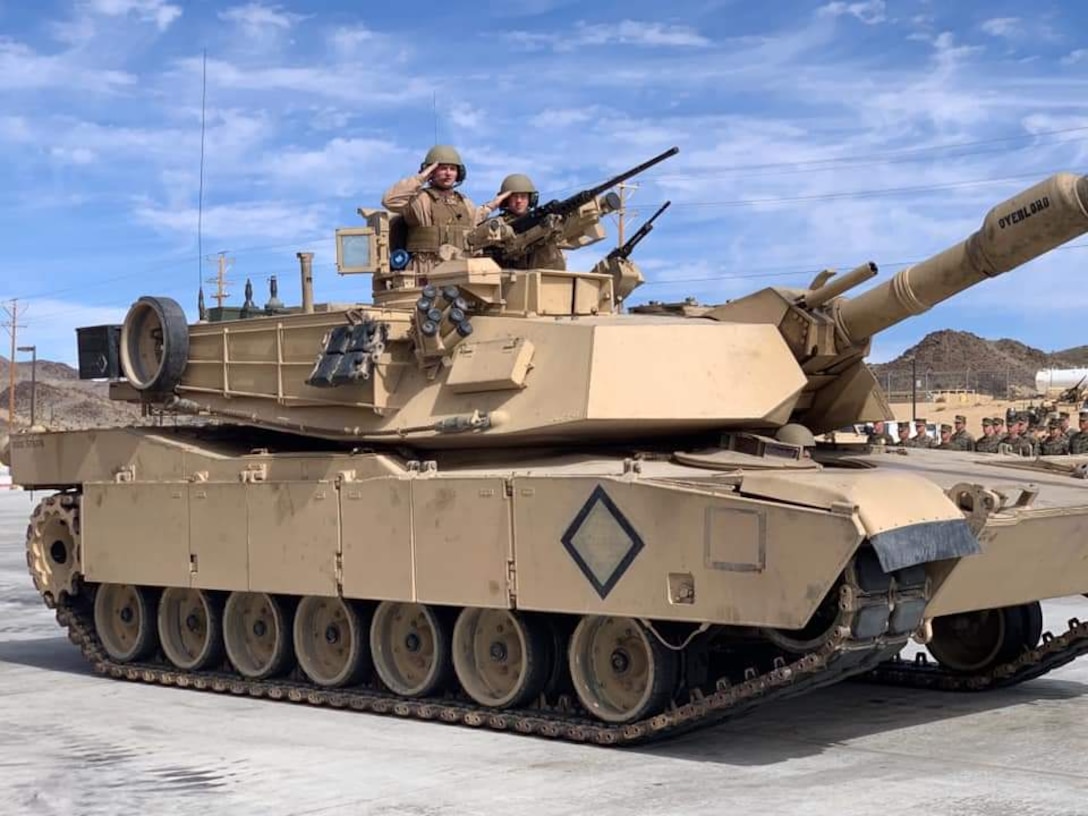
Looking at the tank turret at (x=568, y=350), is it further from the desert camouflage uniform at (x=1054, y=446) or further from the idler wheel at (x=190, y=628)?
the desert camouflage uniform at (x=1054, y=446)

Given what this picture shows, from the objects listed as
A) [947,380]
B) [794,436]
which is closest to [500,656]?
[794,436]

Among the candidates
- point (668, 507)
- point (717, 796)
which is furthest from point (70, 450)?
point (717, 796)

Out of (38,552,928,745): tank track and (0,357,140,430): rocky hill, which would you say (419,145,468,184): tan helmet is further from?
(0,357,140,430): rocky hill

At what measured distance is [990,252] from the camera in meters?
11.5

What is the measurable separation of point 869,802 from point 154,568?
8.69 m

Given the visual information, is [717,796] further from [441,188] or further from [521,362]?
[441,188]

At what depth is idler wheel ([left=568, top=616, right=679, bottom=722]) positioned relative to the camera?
11406 millimetres

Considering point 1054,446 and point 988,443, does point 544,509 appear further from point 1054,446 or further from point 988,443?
point 1054,446

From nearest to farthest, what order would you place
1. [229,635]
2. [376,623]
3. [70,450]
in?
[376,623], [229,635], [70,450]

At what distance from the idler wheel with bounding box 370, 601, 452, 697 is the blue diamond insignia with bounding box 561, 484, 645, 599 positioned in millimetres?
2019

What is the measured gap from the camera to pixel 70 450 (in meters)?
17.0

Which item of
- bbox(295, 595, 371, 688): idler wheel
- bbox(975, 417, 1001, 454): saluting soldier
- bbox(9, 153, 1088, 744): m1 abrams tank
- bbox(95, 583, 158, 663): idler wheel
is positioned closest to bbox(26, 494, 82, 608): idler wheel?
bbox(9, 153, 1088, 744): m1 abrams tank

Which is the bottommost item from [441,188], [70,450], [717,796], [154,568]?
[717,796]

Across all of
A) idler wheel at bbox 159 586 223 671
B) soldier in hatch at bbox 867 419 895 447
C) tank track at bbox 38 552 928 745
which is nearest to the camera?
tank track at bbox 38 552 928 745
